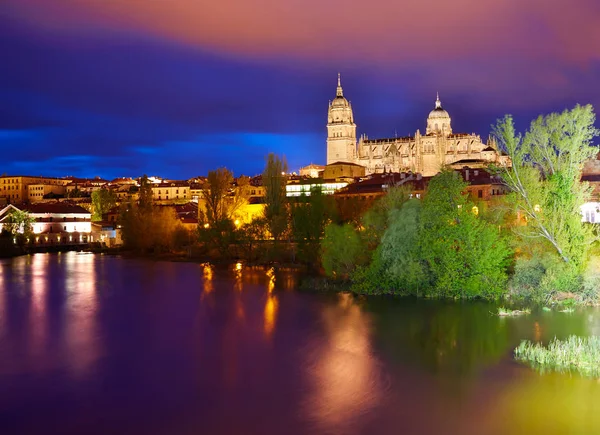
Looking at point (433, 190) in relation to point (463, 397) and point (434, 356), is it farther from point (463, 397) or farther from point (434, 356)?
point (463, 397)

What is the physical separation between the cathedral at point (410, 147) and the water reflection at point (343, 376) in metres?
55.4

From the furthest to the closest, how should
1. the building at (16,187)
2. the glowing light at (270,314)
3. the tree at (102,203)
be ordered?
the building at (16,187) < the tree at (102,203) < the glowing light at (270,314)

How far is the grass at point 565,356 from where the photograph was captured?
12953mm

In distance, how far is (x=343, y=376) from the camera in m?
13.1

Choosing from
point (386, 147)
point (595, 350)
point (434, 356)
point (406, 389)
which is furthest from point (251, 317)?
point (386, 147)

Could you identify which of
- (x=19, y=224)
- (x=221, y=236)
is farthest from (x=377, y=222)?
(x=19, y=224)

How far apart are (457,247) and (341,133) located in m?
67.5

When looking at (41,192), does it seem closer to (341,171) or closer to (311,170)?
(311,170)

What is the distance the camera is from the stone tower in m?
87.6

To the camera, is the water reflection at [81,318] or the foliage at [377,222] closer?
the water reflection at [81,318]

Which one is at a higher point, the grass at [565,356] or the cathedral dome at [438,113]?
the cathedral dome at [438,113]

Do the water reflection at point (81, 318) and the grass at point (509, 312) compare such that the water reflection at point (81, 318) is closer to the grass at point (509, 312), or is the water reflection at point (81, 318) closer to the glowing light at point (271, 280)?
the glowing light at point (271, 280)

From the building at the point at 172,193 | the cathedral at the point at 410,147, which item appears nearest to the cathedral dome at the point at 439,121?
the cathedral at the point at 410,147

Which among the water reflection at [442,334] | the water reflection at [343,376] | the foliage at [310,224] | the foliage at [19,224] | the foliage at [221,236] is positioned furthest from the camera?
the foliage at [19,224]
